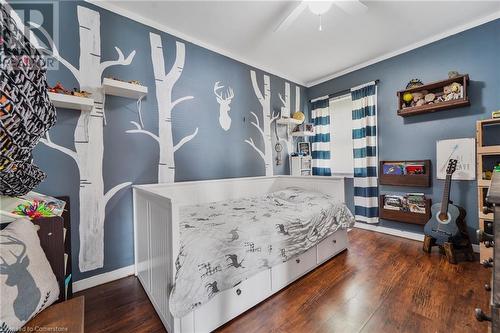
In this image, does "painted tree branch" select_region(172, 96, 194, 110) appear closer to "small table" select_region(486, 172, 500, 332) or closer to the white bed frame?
the white bed frame

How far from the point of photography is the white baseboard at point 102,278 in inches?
63.3

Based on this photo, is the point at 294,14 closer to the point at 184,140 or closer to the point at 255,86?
the point at 255,86

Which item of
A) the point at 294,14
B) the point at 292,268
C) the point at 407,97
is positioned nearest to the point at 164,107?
the point at 294,14

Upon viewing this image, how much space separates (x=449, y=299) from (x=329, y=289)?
770mm

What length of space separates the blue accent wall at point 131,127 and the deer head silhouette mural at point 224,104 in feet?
0.19

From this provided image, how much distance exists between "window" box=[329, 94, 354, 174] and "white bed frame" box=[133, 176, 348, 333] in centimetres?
110

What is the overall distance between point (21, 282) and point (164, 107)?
1.74m

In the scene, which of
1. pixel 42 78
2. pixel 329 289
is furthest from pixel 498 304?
pixel 329 289

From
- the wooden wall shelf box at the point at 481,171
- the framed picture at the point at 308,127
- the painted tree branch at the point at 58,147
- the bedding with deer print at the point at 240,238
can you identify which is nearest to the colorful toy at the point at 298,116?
the framed picture at the point at 308,127

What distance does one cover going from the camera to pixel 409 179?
256 cm

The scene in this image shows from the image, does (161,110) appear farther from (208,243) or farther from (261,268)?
(261,268)

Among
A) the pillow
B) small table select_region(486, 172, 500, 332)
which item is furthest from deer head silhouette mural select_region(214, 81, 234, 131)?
small table select_region(486, 172, 500, 332)

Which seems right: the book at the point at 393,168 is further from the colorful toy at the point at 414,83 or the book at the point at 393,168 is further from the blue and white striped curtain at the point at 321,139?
the colorful toy at the point at 414,83

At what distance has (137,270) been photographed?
1812 mm
